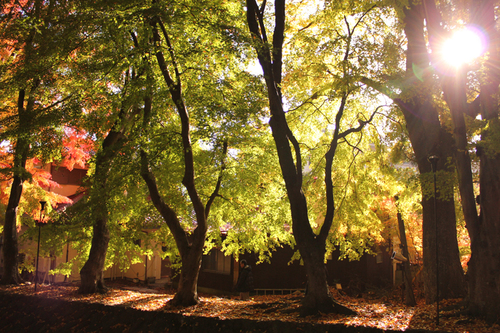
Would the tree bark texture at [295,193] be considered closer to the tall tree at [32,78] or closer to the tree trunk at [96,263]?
the tall tree at [32,78]

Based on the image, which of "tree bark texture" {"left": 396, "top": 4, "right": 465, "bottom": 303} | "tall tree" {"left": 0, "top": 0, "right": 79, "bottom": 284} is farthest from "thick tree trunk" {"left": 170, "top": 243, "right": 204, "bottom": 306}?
"tree bark texture" {"left": 396, "top": 4, "right": 465, "bottom": 303}

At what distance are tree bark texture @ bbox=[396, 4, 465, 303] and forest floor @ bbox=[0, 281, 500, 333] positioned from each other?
0.83m

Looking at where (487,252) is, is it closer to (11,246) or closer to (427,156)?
(427,156)

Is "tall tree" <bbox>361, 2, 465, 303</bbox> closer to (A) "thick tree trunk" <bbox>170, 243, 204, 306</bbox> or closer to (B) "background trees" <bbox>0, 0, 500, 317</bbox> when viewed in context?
(B) "background trees" <bbox>0, 0, 500, 317</bbox>

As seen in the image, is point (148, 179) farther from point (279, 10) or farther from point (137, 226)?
point (279, 10)

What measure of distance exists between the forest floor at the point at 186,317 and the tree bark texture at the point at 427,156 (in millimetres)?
833

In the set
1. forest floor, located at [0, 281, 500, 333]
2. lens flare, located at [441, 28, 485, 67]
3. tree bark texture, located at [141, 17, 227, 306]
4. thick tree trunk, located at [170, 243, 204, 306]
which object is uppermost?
lens flare, located at [441, 28, 485, 67]

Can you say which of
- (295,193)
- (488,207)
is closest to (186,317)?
(295,193)

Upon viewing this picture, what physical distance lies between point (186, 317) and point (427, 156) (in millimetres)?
8002

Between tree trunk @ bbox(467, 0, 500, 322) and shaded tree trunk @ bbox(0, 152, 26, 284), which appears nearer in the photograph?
tree trunk @ bbox(467, 0, 500, 322)

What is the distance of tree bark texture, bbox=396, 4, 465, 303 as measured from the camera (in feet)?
33.7

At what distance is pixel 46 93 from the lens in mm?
11516

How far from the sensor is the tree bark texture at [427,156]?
1027 centimetres

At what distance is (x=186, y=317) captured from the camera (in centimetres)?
847
